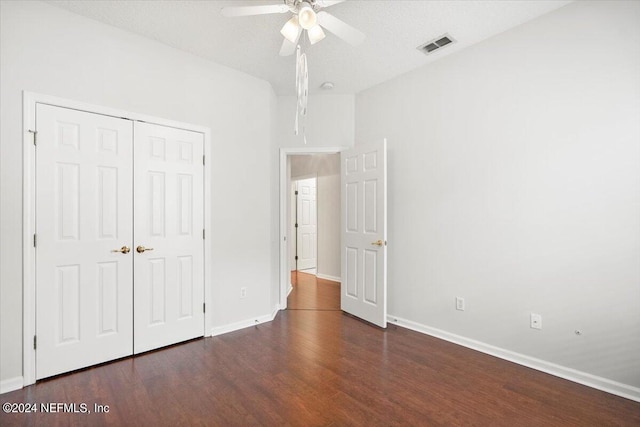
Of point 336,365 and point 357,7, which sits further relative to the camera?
point 336,365

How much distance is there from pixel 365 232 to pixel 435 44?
2063 mm

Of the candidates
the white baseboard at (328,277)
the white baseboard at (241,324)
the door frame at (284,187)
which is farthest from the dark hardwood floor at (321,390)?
the white baseboard at (328,277)

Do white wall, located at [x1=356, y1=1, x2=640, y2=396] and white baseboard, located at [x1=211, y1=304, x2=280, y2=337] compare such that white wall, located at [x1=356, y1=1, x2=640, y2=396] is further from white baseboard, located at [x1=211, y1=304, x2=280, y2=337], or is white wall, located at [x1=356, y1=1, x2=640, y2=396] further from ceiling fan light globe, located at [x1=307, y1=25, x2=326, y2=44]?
ceiling fan light globe, located at [x1=307, y1=25, x2=326, y2=44]

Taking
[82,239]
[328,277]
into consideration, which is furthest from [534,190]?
[328,277]

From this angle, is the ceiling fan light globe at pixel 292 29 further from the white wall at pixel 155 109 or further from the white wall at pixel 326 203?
the white wall at pixel 326 203

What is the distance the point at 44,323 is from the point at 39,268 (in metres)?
0.42

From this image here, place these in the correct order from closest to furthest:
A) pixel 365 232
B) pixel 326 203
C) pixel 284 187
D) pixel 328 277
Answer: pixel 365 232, pixel 284 187, pixel 328 277, pixel 326 203

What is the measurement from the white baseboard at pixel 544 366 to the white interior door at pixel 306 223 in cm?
385

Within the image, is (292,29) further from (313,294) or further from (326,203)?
(326,203)

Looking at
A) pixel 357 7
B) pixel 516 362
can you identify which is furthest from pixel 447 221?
pixel 357 7

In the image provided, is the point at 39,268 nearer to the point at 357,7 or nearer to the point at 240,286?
the point at 240,286

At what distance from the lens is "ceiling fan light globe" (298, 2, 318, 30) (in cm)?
176

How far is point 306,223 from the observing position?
22.8 ft

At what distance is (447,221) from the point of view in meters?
3.11
